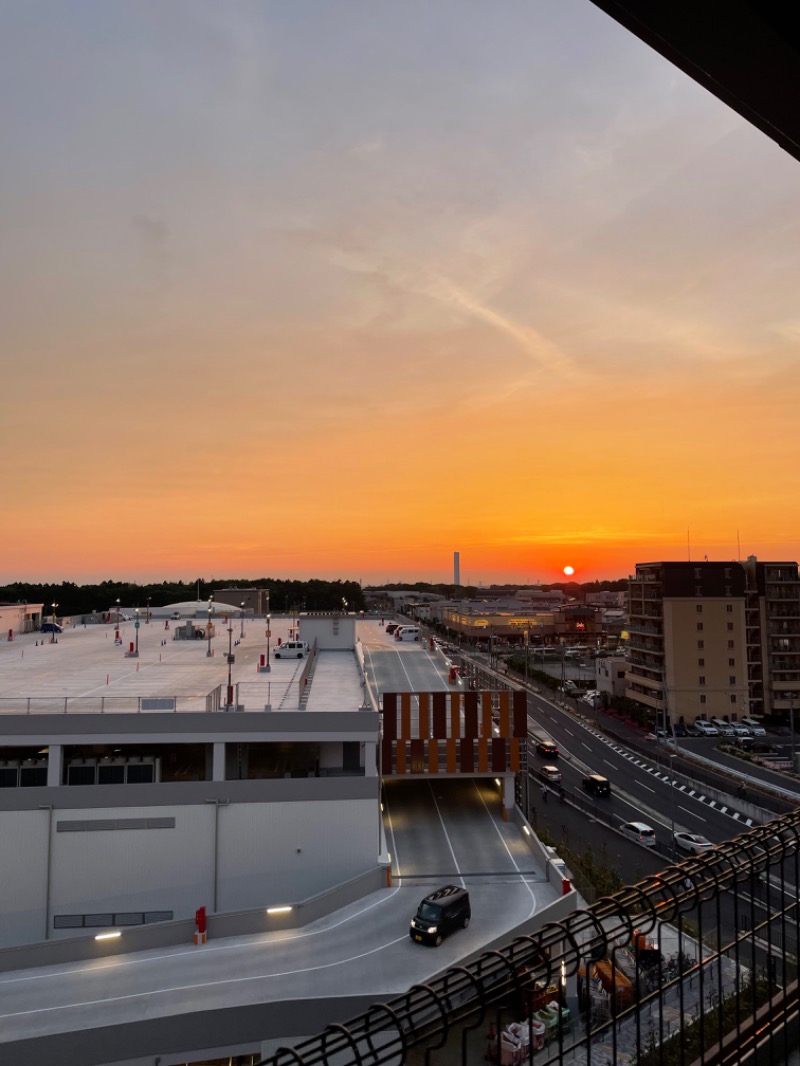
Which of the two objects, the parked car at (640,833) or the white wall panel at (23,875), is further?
the parked car at (640,833)

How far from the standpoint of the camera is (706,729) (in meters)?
29.8

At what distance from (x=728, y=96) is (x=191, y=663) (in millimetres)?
18771

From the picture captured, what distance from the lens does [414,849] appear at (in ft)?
43.8

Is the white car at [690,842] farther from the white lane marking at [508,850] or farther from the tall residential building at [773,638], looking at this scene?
the tall residential building at [773,638]

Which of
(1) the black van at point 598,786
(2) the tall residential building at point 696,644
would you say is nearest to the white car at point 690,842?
(1) the black van at point 598,786

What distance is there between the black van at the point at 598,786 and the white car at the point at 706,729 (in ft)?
34.6

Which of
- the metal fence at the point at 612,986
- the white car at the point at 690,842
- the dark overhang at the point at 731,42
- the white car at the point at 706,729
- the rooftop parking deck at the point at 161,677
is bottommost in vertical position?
A: the white car at the point at 706,729

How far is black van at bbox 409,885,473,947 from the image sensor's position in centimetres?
951

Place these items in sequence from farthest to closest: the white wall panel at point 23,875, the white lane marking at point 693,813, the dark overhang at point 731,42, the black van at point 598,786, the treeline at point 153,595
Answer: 1. the treeline at point 153,595
2. the black van at point 598,786
3. the white lane marking at point 693,813
4. the white wall panel at point 23,875
5. the dark overhang at point 731,42

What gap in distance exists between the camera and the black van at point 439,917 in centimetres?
951

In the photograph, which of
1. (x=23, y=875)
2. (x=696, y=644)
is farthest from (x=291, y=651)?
(x=696, y=644)

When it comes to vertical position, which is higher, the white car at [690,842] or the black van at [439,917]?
the black van at [439,917]

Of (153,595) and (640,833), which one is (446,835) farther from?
(153,595)

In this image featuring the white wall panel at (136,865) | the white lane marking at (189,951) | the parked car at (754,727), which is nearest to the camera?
the white lane marking at (189,951)
